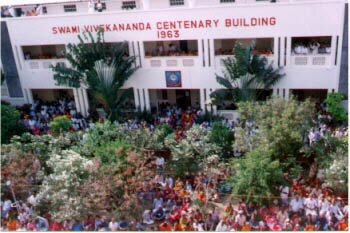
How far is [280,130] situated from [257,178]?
227cm

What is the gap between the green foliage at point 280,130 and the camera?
15312 millimetres

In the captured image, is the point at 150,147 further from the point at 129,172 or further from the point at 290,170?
the point at 290,170

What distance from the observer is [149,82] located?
22516mm

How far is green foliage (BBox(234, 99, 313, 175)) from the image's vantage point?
15312 millimetres

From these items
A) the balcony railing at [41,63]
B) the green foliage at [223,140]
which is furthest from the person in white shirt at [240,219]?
the balcony railing at [41,63]

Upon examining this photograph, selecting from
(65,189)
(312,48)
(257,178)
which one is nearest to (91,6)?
(312,48)

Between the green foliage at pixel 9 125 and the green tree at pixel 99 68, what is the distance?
295 centimetres

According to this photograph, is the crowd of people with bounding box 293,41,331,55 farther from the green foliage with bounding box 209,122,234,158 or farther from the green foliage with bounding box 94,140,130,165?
the green foliage with bounding box 94,140,130,165

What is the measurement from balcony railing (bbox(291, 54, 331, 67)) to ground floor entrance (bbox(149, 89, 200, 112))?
6145 mm

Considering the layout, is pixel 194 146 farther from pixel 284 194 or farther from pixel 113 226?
pixel 113 226

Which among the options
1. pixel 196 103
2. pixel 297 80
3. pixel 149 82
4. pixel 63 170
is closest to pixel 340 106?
pixel 297 80

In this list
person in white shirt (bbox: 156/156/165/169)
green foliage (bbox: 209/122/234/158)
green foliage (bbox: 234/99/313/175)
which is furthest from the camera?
person in white shirt (bbox: 156/156/165/169)

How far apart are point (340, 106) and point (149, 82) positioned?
32.3 ft

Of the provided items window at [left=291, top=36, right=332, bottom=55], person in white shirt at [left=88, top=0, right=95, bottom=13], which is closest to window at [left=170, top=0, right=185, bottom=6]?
person in white shirt at [left=88, top=0, right=95, bottom=13]
